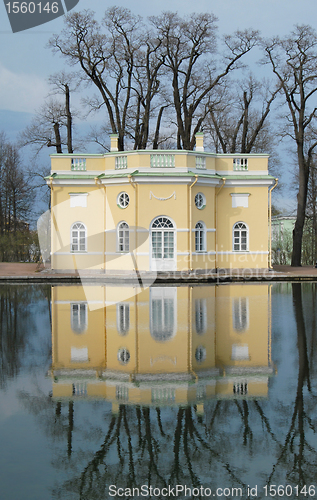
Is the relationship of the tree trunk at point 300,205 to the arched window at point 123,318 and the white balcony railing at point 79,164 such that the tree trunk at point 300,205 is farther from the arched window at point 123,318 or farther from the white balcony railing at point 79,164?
the arched window at point 123,318

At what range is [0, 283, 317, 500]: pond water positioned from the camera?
4.45 meters

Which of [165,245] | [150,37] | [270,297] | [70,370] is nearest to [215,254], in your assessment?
[165,245]

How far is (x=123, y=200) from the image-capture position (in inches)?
1003

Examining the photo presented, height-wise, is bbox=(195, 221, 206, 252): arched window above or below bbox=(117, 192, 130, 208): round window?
below

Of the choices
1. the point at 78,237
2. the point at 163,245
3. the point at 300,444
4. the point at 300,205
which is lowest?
the point at 300,444

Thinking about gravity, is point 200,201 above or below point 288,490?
above

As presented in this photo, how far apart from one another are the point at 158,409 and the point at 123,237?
19733 mm

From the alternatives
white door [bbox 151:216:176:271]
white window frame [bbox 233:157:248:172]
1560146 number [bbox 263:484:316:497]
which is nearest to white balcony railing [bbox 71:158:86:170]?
white door [bbox 151:216:176:271]

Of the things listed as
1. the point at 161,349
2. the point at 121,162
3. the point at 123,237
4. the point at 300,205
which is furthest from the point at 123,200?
the point at 161,349

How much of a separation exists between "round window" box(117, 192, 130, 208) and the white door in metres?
1.63

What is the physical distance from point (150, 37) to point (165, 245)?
16051 millimetres

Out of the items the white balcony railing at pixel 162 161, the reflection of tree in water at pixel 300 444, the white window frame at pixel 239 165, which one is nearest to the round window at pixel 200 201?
the white balcony railing at pixel 162 161

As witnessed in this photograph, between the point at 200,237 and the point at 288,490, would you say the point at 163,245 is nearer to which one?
the point at 200,237

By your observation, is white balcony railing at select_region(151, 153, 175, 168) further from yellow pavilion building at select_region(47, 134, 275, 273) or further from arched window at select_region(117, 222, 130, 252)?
arched window at select_region(117, 222, 130, 252)
